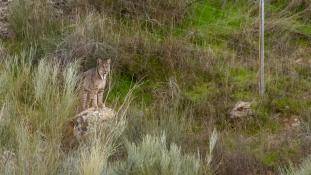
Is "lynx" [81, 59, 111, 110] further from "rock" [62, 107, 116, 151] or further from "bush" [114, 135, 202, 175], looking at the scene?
"bush" [114, 135, 202, 175]

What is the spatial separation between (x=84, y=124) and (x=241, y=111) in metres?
1.92

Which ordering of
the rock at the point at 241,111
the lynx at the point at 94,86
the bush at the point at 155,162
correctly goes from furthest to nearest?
the rock at the point at 241,111, the lynx at the point at 94,86, the bush at the point at 155,162

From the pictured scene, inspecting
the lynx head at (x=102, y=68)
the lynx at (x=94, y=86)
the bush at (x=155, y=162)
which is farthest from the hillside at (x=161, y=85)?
the lynx head at (x=102, y=68)

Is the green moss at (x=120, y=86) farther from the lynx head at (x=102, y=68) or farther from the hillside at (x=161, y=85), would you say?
the lynx head at (x=102, y=68)

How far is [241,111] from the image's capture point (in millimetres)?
7121

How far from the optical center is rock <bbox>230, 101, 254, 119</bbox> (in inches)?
278

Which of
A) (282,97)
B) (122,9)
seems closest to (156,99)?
(282,97)

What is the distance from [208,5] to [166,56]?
1.84 m

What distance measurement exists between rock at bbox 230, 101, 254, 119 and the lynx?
145 cm

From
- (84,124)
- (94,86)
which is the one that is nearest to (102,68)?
(94,86)

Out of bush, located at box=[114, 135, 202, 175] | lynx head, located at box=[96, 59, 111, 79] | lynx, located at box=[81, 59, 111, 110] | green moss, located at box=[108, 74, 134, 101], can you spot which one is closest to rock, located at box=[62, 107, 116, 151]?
lynx, located at box=[81, 59, 111, 110]

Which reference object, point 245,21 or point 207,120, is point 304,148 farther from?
point 245,21

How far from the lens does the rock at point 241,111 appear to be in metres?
7.07

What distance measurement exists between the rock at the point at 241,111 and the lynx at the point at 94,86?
4.76ft
